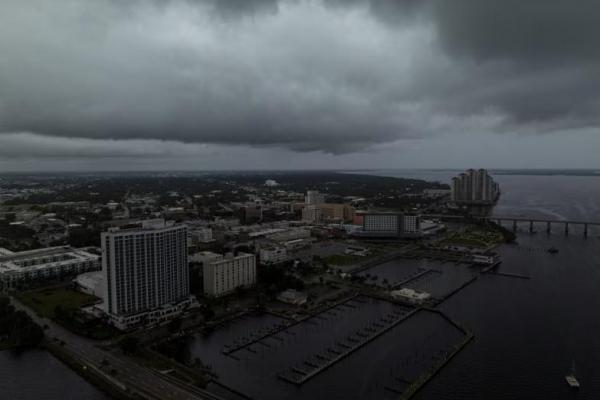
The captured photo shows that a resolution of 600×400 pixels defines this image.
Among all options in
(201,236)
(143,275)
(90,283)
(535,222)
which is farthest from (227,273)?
(535,222)

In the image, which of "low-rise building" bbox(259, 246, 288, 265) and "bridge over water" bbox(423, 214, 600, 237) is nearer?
"low-rise building" bbox(259, 246, 288, 265)

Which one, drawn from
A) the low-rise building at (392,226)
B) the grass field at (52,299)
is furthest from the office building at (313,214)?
the grass field at (52,299)

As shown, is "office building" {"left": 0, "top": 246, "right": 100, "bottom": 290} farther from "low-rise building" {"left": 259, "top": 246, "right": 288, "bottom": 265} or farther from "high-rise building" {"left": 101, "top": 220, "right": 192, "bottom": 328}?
"low-rise building" {"left": 259, "top": 246, "right": 288, "bottom": 265}

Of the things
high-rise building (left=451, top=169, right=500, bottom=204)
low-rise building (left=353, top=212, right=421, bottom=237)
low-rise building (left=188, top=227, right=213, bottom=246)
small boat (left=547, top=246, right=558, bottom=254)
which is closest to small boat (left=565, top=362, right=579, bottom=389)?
small boat (left=547, top=246, right=558, bottom=254)

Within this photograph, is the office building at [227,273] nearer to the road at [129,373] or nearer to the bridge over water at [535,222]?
the road at [129,373]

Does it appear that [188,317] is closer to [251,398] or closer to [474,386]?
[251,398]

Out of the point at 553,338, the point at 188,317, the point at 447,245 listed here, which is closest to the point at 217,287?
the point at 188,317
